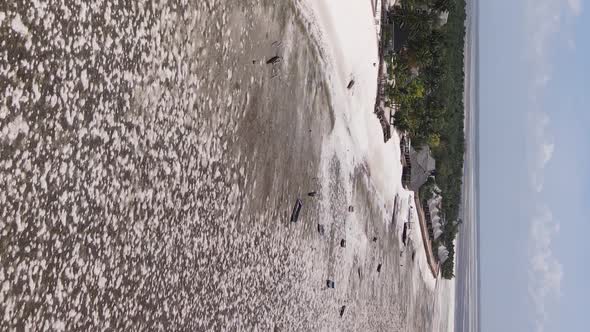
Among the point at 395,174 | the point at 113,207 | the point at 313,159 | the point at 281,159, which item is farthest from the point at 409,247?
the point at 113,207

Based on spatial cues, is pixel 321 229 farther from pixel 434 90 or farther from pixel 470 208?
pixel 470 208

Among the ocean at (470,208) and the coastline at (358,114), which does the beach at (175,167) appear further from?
the ocean at (470,208)

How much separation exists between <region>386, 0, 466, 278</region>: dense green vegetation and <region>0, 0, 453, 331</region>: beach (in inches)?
169

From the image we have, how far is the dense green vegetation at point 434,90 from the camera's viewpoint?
14.6 metres

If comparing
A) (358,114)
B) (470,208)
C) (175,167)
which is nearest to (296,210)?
(175,167)

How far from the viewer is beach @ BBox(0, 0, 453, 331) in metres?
4.05

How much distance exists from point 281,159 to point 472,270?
72.9 feet

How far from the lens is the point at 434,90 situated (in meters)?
18.5

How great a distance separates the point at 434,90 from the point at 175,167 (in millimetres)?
14236

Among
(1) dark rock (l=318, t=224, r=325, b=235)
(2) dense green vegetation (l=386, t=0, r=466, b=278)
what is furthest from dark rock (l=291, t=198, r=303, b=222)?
(2) dense green vegetation (l=386, t=0, r=466, b=278)

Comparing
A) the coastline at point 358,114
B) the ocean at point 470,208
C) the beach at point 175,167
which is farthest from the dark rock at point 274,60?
the ocean at point 470,208

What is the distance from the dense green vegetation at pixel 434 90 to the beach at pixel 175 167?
4299mm

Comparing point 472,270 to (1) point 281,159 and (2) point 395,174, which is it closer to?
(2) point 395,174

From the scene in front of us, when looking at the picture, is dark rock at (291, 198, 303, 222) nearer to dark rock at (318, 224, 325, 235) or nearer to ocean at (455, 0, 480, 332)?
dark rock at (318, 224, 325, 235)
